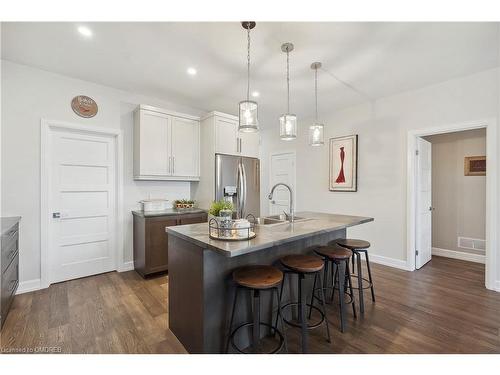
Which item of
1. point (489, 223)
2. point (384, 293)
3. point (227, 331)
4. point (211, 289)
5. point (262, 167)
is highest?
point (262, 167)

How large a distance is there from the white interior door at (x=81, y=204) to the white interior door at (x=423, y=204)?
4496mm

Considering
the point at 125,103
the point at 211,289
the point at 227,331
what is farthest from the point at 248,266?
the point at 125,103

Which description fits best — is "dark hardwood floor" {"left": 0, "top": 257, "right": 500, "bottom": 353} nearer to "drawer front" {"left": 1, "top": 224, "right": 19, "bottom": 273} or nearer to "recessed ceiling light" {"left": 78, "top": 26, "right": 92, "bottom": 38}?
"drawer front" {"left": 1, "top": 224, "right": 19, "bottom": 273}

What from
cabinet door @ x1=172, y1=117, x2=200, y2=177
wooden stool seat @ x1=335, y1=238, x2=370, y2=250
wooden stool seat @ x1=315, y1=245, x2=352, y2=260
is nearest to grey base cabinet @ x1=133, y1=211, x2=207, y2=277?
cabinet door @ x1=172, y1=117, x2=200, y2=177

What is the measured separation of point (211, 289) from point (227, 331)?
361mm

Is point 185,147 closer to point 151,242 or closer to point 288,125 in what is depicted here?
point 151,242

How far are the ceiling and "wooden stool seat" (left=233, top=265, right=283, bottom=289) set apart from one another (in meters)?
2.01

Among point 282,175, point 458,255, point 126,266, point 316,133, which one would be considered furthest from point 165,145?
point 458,255

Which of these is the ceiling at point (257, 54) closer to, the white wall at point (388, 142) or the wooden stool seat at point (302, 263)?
the white wall at point (388, 142)

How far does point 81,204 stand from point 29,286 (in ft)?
3.50

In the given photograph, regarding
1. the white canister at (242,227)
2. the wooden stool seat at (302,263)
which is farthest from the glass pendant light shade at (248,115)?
the wooden stool seat at (302,263)
